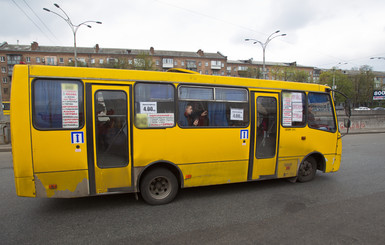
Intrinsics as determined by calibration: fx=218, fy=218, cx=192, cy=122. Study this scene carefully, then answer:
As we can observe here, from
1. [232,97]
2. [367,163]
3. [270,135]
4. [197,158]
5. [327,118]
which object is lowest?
[367,163]

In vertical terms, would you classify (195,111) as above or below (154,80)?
below

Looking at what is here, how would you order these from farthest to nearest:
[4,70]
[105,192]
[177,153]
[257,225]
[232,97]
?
[4,70] < [232,97] < [177,153] < [105,192] < [257,225]

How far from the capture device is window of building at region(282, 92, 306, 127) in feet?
17.4

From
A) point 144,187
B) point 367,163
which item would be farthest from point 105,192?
point 367,163

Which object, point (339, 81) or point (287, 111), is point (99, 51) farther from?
point (339, 81)

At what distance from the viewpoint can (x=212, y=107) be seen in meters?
4.63

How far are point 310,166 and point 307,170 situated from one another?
0.13 m

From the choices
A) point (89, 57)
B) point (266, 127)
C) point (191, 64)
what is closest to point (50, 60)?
point (89, 57)

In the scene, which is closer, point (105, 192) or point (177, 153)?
point (105, 192)

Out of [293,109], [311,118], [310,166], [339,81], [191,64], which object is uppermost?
[191,64]

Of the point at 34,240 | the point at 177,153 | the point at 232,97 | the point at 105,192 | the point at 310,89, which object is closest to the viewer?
the point at 34,240

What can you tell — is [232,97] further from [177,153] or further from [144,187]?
[144,187]

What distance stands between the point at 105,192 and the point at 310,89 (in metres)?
5.39

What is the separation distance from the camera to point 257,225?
3566 millimetres
